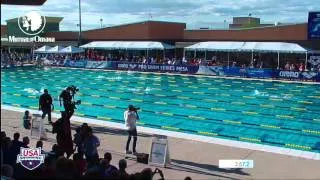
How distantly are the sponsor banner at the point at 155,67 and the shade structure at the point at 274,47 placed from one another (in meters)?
5.03

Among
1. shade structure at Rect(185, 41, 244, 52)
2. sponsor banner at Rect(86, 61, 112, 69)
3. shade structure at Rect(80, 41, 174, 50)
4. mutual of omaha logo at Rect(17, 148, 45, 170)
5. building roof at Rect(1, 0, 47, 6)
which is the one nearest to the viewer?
mutual of omaha logo at Rect(17, 148, 45, 170)

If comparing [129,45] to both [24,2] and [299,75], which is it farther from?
[24,2]

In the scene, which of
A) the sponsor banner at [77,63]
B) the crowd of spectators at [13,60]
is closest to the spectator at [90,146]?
the sponsor banner at [77,63]

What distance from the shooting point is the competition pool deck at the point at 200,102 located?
53.2ft

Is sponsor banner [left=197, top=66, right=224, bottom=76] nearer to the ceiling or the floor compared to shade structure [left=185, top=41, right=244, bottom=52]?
nearer to the floor

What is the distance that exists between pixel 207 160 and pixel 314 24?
23629 millimetres

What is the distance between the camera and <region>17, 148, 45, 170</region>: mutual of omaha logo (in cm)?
691

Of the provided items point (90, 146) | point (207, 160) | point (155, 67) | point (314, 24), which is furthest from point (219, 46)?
point (90, 146)

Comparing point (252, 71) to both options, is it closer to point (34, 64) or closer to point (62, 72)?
point (62, 72)

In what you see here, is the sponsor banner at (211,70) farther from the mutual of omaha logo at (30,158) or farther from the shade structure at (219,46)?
the mutual of omaha logo at (30,158)

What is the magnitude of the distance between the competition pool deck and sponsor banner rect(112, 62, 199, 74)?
5.72 feet

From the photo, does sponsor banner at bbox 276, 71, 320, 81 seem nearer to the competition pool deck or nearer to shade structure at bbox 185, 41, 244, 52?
the competition pool deck

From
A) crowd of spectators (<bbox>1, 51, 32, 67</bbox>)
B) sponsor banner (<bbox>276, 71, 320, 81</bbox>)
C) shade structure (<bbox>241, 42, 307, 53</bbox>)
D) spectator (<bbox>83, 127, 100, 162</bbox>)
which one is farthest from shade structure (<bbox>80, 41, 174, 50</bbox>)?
spectator (<bbox>83, 127, 100, 162</bbox>)

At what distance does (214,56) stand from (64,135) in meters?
33.0
